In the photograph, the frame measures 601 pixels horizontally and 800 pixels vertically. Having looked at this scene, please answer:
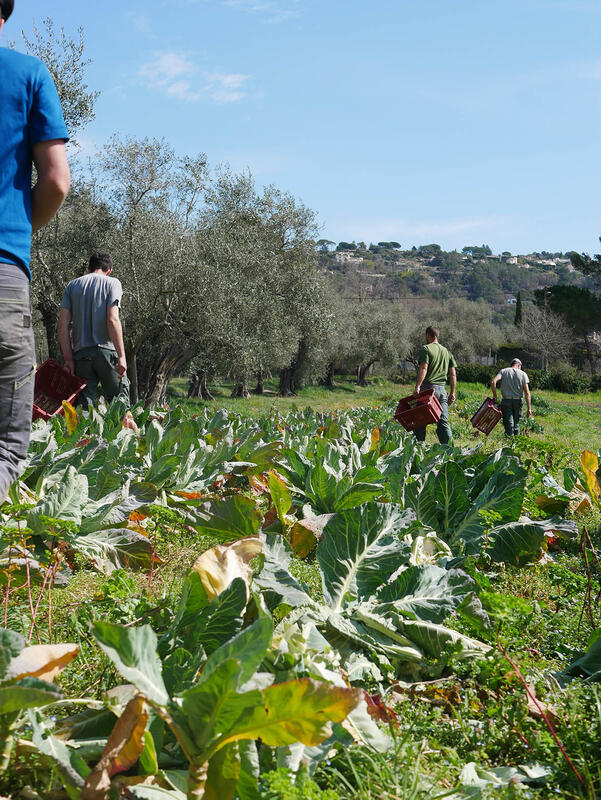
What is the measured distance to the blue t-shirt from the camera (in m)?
2.61

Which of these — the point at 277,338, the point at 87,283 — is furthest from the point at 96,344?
the point at 277,338

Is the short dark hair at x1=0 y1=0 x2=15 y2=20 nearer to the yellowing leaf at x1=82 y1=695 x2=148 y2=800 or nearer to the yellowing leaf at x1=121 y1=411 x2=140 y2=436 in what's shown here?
the yellowing leaf at x1=82 y1=695 x2=148 y2=800

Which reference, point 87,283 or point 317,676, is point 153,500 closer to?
point 317,676

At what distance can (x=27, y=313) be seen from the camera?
2658 mm

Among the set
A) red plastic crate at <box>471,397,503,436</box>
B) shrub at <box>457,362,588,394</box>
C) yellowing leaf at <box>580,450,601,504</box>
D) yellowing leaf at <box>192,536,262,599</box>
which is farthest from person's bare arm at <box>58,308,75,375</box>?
shrub at <box>457,362,588,394</box>

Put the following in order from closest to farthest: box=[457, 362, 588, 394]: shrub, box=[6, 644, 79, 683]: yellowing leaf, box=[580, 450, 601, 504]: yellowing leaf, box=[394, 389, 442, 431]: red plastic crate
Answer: box=[6, 644, 79, 683]: yellowing leaf
box=[580, 450, 601, 504]: yellowing leaf
box=[394, 389, 442, 431]: red plastic crate
box=[457, 362, 588, 394]: shrub

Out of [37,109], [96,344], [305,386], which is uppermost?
[37,109]

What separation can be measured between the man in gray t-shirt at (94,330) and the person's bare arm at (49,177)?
3.54 m

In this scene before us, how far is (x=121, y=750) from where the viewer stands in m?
1.32

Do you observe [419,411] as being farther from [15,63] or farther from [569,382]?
[569,382]

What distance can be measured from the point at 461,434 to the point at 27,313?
586 inches

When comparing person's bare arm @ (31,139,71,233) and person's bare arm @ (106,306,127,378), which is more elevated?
person's bare arm @ (31,139,71,233)

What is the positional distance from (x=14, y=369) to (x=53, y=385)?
335cm

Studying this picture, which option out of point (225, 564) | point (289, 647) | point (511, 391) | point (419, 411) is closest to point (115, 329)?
point (419, 411)
